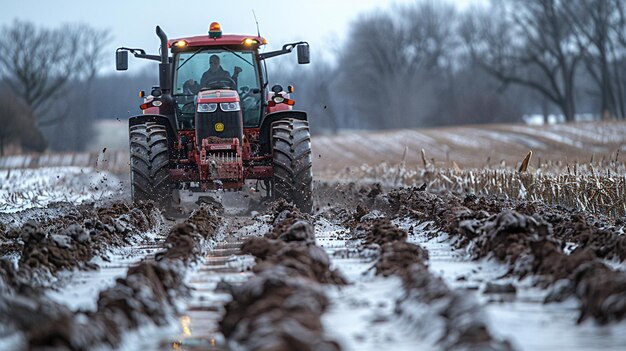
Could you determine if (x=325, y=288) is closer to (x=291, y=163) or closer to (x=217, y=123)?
(x=291, y=163)

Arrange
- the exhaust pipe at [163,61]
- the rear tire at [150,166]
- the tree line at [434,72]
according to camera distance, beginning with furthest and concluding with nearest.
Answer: the tree line at [434,72] → the rear tire at [150,166] → the exhaust pipe at [163,61]

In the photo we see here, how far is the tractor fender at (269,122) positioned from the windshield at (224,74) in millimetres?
298

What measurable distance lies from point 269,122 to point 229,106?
2.56 feet

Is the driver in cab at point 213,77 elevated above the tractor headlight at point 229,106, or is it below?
above

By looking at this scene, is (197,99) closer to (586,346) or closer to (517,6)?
(586,346)

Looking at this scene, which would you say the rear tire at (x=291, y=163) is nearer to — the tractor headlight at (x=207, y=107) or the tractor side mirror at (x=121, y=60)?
the tractor headlight at (x=207, y=107)

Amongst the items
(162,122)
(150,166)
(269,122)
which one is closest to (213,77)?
(162,122)

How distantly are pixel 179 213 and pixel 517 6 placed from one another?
50.5 meters

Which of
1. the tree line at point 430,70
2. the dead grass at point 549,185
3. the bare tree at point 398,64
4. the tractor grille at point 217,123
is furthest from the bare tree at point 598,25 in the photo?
the tractor grille at point 217,123

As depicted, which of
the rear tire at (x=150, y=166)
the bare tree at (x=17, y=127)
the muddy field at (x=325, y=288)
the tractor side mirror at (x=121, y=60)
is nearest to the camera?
the muddy field at (x=325, y=288)

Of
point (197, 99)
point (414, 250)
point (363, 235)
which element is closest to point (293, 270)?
point (414, 250)

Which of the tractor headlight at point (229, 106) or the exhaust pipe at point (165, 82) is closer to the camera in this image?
the exhaust pipe at point (165, 82)

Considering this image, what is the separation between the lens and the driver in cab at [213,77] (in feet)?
47.0

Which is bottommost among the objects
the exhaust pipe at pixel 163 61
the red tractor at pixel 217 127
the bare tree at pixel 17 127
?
the bare tree at pixel 17 127
